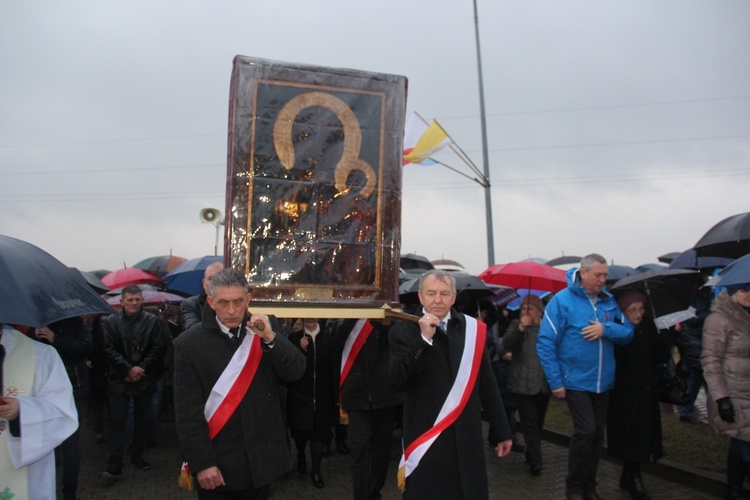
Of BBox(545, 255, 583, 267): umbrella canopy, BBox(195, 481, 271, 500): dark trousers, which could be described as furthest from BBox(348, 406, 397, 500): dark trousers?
BBox(545, 255, 583, 267): umbrella canopy

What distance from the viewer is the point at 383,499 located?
597cm

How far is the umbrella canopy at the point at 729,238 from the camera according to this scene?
22.9ft

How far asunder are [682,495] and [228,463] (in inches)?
177

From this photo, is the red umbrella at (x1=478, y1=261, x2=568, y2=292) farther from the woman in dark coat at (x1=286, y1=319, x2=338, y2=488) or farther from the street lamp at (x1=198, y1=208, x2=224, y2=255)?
the street lamp at (x1=198, y1=208, x2=224, y2=255)

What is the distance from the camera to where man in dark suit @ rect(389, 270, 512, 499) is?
361cm

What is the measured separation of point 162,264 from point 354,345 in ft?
37.2

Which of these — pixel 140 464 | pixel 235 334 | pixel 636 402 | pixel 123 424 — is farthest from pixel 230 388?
pixel 140 464

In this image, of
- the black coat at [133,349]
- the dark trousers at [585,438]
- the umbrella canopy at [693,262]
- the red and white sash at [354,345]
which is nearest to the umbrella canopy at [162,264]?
the black coat at [133,349]

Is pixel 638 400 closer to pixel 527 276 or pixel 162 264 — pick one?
pixel 527 276

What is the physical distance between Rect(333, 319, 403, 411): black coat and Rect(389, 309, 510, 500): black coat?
5.17 feet

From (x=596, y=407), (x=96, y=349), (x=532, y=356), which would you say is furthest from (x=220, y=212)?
(x=596, y=407)

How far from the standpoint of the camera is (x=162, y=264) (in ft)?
51.9

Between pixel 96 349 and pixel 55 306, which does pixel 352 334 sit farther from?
pixel 96 349

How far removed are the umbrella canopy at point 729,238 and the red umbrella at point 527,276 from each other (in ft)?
5.72
